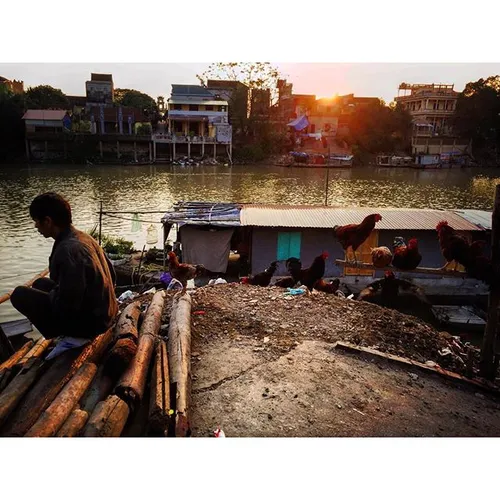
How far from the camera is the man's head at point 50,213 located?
316 centimetres

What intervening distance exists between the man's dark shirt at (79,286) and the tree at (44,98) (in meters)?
49.7

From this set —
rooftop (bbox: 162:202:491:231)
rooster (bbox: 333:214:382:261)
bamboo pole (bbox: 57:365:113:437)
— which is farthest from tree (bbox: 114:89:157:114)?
bamboo pole (bbox: 57:365:113:437)

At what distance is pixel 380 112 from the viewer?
161 feet

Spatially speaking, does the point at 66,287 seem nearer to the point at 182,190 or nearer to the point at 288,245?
the point at 288,245

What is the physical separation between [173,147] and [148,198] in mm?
20663

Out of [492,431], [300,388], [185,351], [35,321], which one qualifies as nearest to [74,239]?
[35,321]

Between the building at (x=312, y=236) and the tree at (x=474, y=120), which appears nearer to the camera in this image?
the building at (x=312, y=236)

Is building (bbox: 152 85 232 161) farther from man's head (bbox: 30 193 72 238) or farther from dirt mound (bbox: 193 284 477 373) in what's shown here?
man's head (bbox: 30 193 72 238)

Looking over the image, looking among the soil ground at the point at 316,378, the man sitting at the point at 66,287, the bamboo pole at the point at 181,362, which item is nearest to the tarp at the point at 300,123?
the soil ground at the point at 316,378

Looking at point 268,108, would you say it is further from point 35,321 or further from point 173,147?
point 35,321

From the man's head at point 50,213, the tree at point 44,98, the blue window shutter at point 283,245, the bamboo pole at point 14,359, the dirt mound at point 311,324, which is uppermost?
the tree at point 44,98

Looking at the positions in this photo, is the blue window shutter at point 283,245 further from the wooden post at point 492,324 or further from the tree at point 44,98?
the tree at point 44,98

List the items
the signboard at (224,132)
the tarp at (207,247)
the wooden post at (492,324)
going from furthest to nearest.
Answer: the signboard at (224,132) → the tarp at (207,247) → the wooden post at (492,324)

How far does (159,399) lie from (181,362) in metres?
0.66
